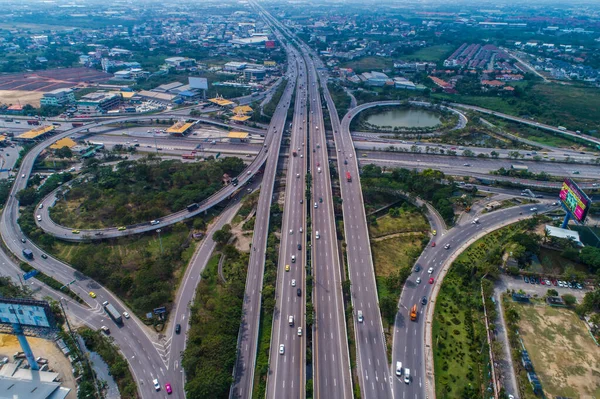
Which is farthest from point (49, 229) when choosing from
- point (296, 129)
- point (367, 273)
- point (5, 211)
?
point (296, 129)

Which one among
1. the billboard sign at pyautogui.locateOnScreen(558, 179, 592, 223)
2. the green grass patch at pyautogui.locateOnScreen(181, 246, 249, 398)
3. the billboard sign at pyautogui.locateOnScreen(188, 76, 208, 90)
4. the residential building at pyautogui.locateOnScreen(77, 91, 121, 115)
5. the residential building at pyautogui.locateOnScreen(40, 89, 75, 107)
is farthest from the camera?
the billboard sign at pyautogui.locateOnScreen(188, 76, 208, 90)

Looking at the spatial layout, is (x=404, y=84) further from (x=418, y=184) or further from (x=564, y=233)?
(x=564, y=233)

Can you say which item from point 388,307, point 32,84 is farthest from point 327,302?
point 32,84

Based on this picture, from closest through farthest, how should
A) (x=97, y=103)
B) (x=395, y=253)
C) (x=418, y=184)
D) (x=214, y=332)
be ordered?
(x=214, y=332)
(x=395, y=253)
(x=418, y=184)
(x=97, y=103)

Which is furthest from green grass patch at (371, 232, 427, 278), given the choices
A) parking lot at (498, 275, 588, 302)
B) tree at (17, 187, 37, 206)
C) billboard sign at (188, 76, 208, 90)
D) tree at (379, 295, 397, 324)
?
billboard sign at (188, 76, 208, 90)

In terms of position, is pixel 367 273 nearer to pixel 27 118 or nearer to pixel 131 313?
pixel 131 313

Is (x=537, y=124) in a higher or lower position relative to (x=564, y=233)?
higher

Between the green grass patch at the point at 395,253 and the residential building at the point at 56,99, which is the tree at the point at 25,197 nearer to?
the green grass patch at the point at 395,253

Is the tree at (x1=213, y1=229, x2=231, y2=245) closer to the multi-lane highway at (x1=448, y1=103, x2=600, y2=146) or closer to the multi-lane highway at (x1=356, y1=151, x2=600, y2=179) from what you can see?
the multi-lane highway at (x1=356, y1=151, x2=600, y2=179)
